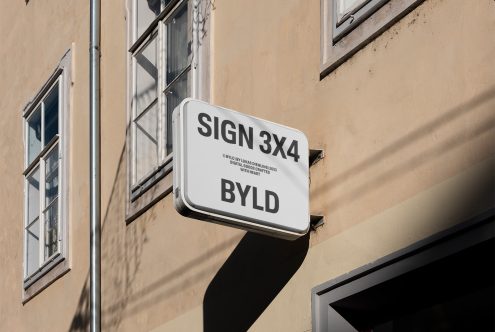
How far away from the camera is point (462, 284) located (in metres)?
6.30

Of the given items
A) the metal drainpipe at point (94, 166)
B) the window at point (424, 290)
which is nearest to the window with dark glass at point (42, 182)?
the metal drainpipe at point (94, 166)

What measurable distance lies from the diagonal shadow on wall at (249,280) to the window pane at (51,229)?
12.7ft

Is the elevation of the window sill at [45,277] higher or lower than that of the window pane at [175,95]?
lower

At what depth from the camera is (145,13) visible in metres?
10.5

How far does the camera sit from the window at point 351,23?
6.75 meters

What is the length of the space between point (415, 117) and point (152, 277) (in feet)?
11.2

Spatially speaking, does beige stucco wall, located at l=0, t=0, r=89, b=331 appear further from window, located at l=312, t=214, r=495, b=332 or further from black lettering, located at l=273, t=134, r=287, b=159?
window, located at l=312, t=214, r=495, b=332

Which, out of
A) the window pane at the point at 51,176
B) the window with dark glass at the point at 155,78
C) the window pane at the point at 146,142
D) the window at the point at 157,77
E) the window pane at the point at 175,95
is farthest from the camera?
the window pane at the point at 51,176

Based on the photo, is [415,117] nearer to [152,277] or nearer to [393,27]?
[393,27]

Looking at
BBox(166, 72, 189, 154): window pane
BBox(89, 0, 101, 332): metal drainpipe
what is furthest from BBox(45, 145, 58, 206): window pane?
BBox(166, 72, 189, 154): window pane

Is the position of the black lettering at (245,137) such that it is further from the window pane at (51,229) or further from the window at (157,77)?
the window pane at (51,229)

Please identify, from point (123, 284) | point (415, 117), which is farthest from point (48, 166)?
point (415, 117)

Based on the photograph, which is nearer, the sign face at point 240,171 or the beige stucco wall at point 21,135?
the sign face at point 240,171

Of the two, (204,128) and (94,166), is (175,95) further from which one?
(204,128)
